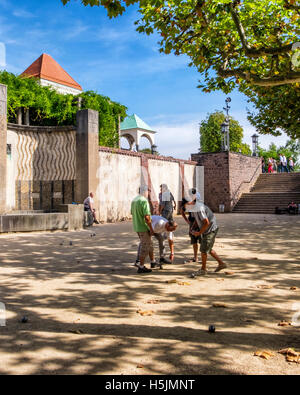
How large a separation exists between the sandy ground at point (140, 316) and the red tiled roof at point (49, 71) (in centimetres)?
3928

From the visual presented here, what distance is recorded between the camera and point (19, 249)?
931 centimetres

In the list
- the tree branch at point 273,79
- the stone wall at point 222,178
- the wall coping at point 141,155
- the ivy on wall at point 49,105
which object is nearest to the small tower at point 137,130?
the stone wall at point 222,178

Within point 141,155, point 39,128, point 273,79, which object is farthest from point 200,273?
point 141,155

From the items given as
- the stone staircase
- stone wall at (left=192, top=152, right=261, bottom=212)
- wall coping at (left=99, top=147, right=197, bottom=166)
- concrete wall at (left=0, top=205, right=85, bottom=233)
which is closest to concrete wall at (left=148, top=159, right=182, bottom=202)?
wall coping at (left=99, top=147, right=197, bottom=166)

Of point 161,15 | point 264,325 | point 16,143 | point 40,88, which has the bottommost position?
point 264,325

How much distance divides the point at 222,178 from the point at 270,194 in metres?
3.74

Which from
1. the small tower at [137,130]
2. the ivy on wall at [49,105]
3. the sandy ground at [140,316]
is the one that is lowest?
the sandy ground at [140,316]

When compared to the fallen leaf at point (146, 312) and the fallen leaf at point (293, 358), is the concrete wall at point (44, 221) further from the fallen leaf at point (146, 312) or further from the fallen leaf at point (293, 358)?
the fallen leaf at point (293, 358)

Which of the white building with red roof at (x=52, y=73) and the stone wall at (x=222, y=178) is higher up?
the white building with red roof at (x=52, y=73)

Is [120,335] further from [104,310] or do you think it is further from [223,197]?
[223,197]

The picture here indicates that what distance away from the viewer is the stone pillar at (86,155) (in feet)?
56.8
